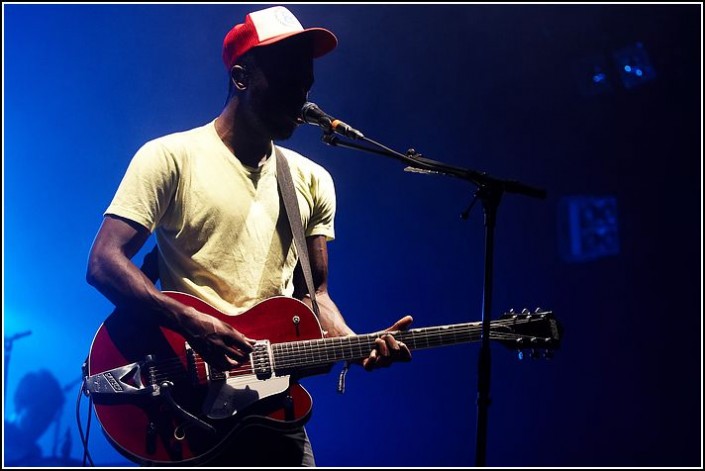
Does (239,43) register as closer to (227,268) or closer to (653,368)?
(227,268)

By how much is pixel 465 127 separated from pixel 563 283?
141cm

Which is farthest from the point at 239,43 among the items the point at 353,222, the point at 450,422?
the point at 450,422

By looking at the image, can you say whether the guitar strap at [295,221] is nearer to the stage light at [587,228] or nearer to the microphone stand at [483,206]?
the microphone stand at [483,206]

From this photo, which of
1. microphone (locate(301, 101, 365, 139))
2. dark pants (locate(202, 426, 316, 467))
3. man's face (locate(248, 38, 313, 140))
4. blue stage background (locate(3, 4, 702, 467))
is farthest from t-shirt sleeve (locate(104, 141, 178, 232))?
blue stage background (locate(3, 4, 702, 467))

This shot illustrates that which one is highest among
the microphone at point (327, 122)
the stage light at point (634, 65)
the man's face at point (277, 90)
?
the stage light at point (634, 65)

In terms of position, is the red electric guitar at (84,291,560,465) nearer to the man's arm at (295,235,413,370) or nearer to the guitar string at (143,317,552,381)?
the guitar string at (143,317,552,381)

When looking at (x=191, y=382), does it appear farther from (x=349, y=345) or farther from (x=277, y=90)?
(x=277, y=90)

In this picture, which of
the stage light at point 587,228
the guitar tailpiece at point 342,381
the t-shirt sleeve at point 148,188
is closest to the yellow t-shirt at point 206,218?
the t-shirt sleeve at point 148,188

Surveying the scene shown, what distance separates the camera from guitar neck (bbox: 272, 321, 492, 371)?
8.27 feet

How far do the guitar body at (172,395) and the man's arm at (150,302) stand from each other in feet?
0.14

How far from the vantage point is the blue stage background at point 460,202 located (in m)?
4.27

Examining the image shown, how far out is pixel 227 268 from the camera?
2.57 m

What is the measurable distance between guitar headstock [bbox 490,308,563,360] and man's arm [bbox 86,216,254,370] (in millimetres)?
1090

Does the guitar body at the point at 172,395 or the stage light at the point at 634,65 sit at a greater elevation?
the stage light at the point at 634,65
